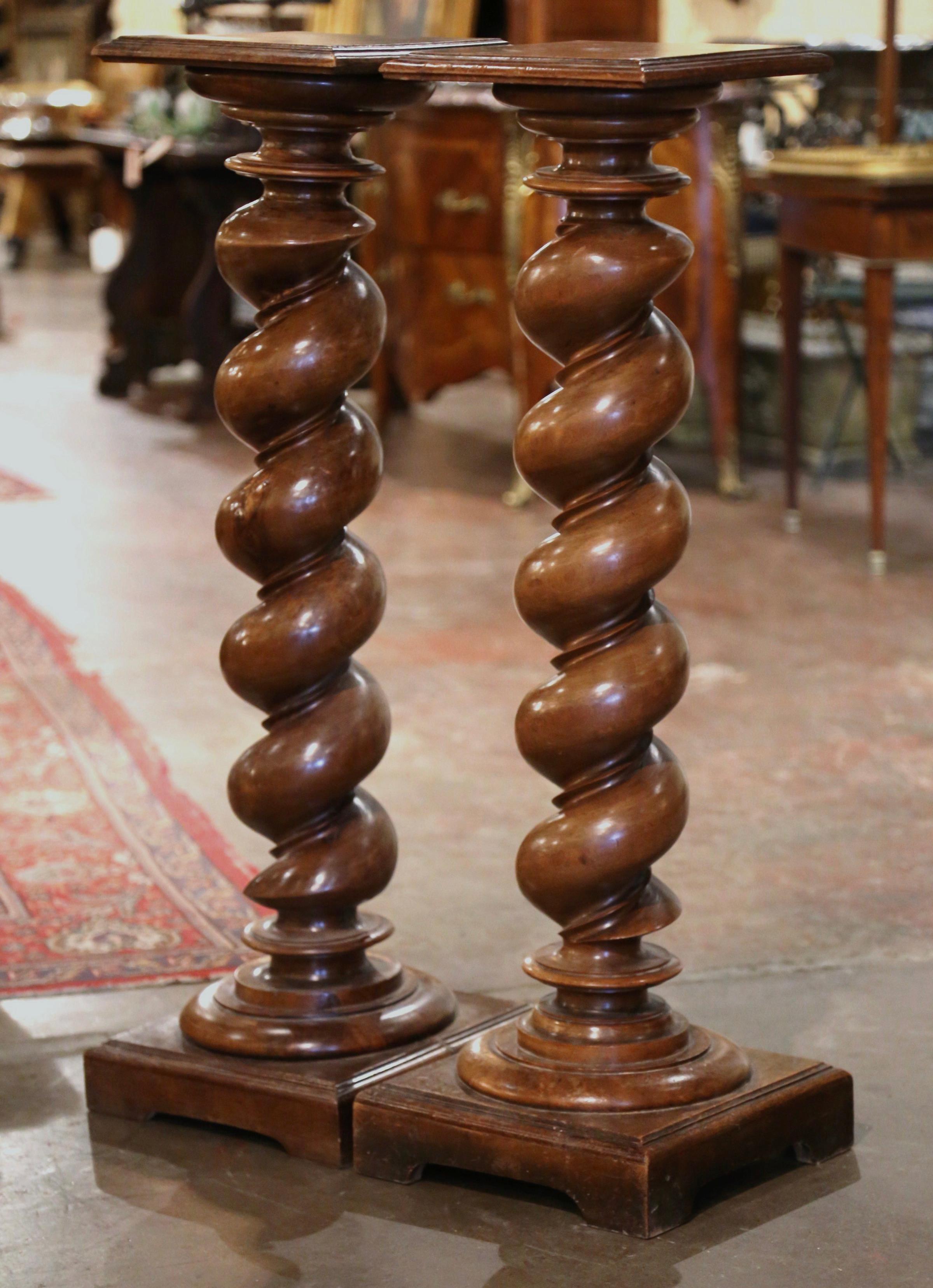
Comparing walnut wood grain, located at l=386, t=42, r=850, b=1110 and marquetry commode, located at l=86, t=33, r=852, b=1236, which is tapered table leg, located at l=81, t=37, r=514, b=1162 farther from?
walnut wood grain, located at l=386, t=42, r=850, b=1110

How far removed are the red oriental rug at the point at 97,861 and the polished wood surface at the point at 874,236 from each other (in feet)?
6.02

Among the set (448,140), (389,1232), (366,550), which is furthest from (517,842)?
(448,140)

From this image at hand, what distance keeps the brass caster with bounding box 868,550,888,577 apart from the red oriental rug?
5.99 ft

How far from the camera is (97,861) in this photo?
2906 mm

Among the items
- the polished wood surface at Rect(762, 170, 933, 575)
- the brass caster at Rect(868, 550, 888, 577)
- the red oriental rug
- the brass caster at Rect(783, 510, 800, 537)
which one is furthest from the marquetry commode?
the brass caster at Rect(783, 510, 800, 537)

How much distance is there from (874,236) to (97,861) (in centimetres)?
234

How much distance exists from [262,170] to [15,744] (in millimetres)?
1728

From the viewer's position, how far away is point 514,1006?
2.17m

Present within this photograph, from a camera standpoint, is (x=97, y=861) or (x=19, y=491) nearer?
(x=97, y=861)

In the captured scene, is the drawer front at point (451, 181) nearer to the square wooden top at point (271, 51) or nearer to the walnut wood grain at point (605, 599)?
the square wooden top at point (271, 51)

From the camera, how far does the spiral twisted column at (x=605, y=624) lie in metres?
1.80

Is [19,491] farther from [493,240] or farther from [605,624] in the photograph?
[605,624]

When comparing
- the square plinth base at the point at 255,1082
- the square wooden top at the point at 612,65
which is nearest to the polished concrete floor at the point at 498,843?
the square plinth base at the point at 255,1082

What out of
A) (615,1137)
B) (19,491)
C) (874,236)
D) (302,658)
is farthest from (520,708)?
(19,491)
